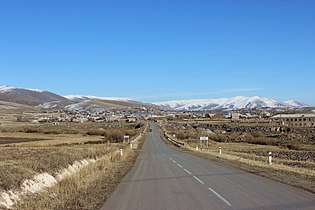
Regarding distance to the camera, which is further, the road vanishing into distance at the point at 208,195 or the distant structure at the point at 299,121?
the distant structure at the point at 299,121

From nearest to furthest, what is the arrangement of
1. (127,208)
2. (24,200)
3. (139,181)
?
(127,208) → (24,200) → (139,181)

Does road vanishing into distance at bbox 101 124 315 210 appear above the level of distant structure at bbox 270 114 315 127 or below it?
below

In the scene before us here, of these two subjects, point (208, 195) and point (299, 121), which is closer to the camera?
point (208, 195)

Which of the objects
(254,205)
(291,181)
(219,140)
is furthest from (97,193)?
(219,140)

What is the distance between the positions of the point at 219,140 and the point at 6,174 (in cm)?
8452

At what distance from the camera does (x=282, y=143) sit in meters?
85.9

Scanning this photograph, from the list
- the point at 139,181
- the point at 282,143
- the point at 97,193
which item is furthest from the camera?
the point at 282,143

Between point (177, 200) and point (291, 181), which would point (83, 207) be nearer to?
point (177, 200)

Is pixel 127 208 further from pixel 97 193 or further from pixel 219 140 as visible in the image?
pixel 219 140

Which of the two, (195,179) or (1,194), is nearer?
(1,194)

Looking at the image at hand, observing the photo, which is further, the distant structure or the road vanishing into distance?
the distant structure

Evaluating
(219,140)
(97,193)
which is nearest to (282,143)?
(219,140)

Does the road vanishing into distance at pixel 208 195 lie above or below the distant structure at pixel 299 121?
below

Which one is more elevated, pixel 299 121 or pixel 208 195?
pixel 299 121
